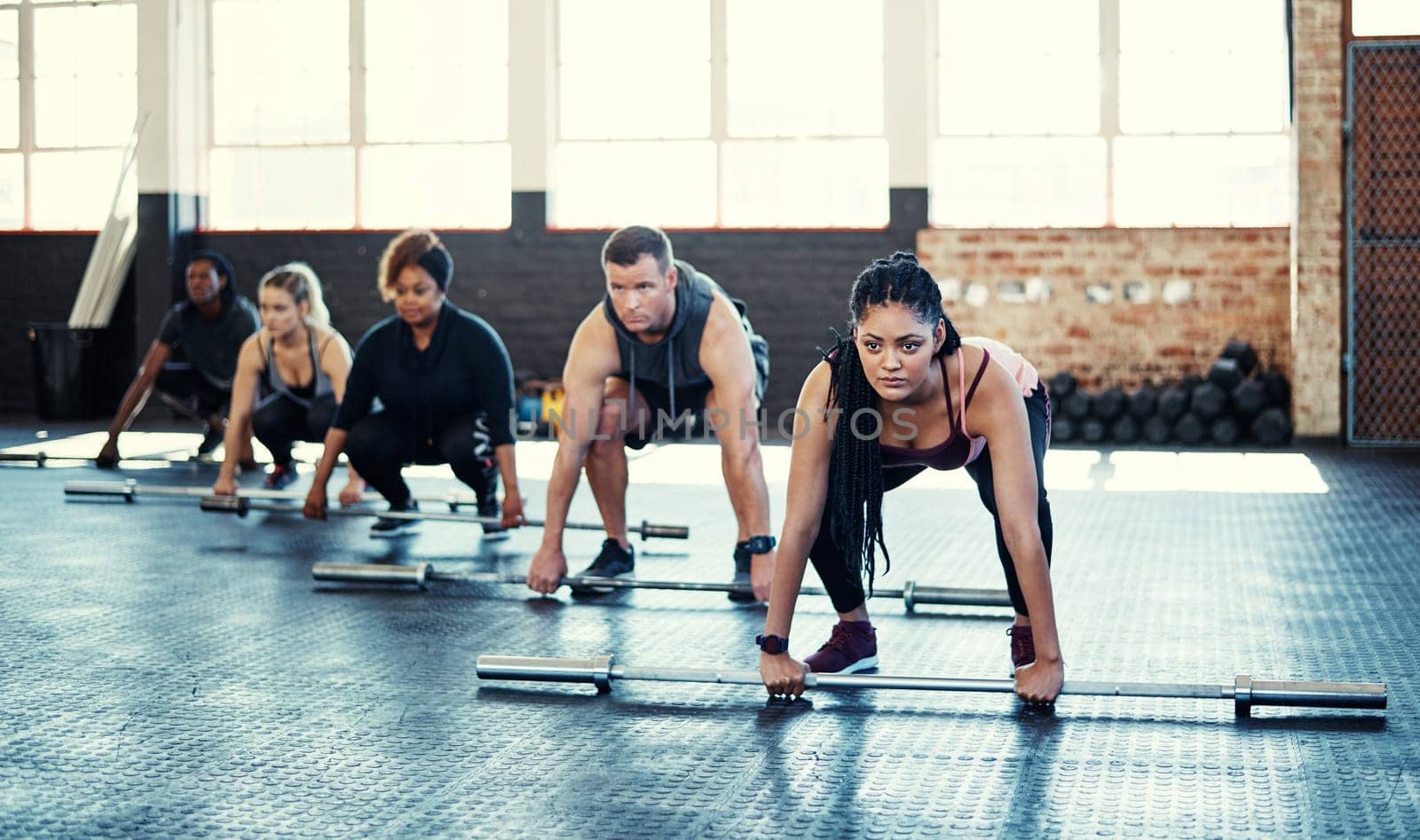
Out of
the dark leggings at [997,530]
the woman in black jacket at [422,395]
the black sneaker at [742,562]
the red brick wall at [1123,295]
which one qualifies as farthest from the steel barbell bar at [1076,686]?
the red brick wall at [1123,295]

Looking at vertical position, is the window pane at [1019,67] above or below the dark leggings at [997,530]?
above

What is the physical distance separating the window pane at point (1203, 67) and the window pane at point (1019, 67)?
0.25 m

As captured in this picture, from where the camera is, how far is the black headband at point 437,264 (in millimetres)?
4375

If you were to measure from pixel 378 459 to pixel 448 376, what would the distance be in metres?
0.36

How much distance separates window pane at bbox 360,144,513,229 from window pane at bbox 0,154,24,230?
2.80m

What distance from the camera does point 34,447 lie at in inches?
316

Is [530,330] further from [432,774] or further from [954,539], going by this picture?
[432,774]

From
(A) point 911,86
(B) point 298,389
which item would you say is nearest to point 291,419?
(B) point 298,389

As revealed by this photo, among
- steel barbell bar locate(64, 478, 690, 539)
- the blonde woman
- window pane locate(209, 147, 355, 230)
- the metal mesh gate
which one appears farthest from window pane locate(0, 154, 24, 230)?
the metal mesh gate

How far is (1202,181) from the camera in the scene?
30.1 ft

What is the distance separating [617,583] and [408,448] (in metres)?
1.43

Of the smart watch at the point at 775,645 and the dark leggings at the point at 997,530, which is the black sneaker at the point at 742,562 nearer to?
the dark leggings at the point at 997,530

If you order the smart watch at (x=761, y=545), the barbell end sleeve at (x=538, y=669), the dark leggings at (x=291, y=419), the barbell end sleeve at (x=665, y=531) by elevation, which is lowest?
the barbell end sleeve at (x=538, y=669)

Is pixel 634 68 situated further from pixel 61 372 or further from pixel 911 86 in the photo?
pixel 61 372
